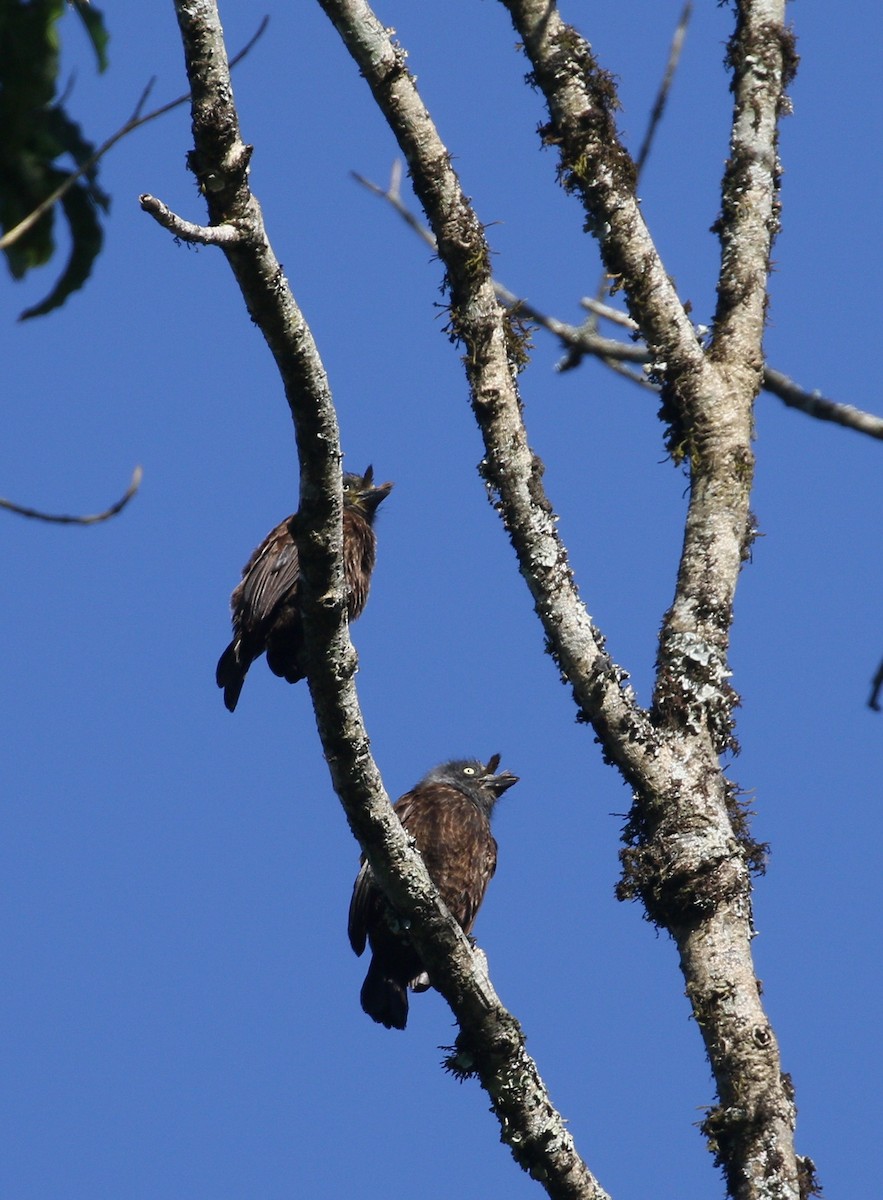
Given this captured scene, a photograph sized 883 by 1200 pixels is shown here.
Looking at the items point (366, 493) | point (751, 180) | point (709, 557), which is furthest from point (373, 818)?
point (366, 493)

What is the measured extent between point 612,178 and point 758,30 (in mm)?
1052

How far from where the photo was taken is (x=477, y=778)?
787 cm

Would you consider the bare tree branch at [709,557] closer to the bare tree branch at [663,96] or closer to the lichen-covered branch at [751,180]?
the lichen-covered branch at [751,180]

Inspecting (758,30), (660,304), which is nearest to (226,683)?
(660,304)

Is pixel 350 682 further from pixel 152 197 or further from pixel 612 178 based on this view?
pixel 612 178

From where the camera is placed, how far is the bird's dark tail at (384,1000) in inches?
246

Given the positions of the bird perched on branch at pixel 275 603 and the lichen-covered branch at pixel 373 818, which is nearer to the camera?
the lichen-covered branch at pixel 373 818

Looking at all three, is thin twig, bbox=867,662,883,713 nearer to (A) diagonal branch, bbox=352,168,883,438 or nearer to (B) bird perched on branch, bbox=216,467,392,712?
(A) diagonal branch, bbox=352,168,883,438

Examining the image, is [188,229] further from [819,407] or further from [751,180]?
[751,180]

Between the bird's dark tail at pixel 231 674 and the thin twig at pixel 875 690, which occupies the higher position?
the bird's dark tail at pixel 231 674

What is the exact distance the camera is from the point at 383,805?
14.5ft

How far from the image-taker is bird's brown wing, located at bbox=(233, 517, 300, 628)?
6379mm

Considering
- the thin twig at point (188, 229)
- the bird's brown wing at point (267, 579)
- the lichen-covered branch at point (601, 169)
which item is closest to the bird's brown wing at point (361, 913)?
the bird's brown wing at point (267, 579)

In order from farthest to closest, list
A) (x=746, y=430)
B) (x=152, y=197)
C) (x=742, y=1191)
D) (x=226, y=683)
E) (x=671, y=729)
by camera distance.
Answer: (x=226, y=683) < (x=746, y=430) < (x=671, y=729) < (x=742, y=1191) < (x=152, y=197)
